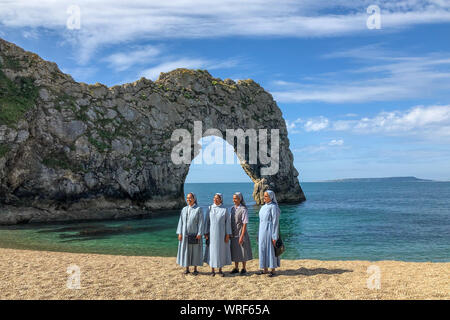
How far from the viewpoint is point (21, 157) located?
3403 cm

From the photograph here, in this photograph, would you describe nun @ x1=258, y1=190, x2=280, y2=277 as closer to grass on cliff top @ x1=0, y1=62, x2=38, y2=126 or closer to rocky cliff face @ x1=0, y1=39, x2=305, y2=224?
rocky cliff face @ x1=0, y1=39, x2=305, y2=224

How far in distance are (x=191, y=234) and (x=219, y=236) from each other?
34.9 inches

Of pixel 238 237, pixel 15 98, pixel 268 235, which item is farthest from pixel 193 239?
pixel 15 98

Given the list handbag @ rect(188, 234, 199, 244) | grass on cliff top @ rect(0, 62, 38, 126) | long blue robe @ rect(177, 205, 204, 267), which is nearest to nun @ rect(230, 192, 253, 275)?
long blue robe @ rect(177, 205, 204, 267)

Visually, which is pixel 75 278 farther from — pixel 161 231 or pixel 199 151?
pixel 199 151

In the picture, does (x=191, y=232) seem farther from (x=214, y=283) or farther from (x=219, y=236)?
(x=214, y=283)

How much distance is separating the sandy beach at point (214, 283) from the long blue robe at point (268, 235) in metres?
0.53

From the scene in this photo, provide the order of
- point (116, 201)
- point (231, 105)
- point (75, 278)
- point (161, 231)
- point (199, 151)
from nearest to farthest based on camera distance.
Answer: point (75, 278) → point (161, 231) → point (116, 201) → point (199, 151) → point (231, 105)

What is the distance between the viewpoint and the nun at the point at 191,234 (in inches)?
404

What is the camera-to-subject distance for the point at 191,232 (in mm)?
10273

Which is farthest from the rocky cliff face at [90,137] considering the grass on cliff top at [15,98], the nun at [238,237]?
the nun at [238,237]

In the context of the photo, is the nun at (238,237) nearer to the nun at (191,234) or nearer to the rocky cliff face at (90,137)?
the nun at (191,234)

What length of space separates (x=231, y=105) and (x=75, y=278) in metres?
47.3
